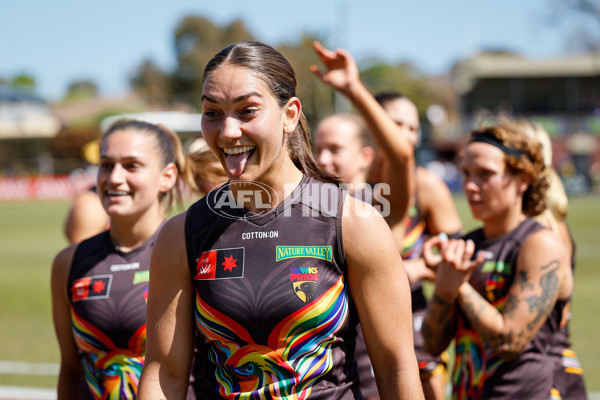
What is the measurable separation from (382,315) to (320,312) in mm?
215

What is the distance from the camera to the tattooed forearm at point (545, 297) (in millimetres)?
3010

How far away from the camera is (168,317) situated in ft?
7.36

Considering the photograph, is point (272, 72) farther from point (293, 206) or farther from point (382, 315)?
point (382, 315)

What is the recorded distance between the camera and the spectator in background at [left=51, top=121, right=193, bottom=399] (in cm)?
297

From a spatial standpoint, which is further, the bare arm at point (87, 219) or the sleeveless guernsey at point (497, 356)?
the bare arm at point (87, 219)

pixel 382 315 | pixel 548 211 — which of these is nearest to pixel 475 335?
pixel 548 211

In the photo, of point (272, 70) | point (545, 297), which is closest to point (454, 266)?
point (545, 297)

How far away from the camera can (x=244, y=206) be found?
2293mm

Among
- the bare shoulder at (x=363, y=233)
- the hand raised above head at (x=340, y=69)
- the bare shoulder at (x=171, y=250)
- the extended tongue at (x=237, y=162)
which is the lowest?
the bare shoulder at (x=171, y=250)

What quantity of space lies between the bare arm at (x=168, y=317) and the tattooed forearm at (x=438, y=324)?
137 centimetres

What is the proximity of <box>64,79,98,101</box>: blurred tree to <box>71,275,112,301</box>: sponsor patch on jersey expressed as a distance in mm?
138465

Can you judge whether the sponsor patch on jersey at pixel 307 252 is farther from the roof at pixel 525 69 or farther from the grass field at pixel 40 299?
the roof at pixel 525 69

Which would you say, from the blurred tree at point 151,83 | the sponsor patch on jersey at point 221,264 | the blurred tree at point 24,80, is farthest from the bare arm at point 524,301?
the blurred tree at point 24,80

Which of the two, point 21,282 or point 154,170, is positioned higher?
point 154,170
